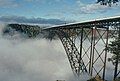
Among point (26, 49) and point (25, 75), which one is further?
point (26, 49)

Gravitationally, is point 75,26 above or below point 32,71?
above

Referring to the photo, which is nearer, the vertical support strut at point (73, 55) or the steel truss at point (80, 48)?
the steel truss at point (80, 48)

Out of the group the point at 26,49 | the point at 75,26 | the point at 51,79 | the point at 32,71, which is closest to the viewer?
the point at 75,26

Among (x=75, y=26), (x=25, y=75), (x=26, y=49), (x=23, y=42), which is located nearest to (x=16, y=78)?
(x=25, y=75)

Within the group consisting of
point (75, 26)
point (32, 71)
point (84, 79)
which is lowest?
point (32, 71)

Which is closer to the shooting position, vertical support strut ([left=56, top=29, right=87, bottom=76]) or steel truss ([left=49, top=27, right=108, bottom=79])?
steel truss ([left=49, top=27, right=108, bottom=79])

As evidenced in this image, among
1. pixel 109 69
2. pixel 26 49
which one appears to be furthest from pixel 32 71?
pixel 26 49

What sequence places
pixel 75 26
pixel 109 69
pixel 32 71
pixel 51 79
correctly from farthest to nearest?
pixel 32 71
pixel 109 69
pixel 51 79
pixel 75 26

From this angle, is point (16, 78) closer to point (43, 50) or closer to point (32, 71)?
point (32, 71)

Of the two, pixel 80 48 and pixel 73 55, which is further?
pixel 73 55

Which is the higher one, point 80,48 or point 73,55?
point 80,48
